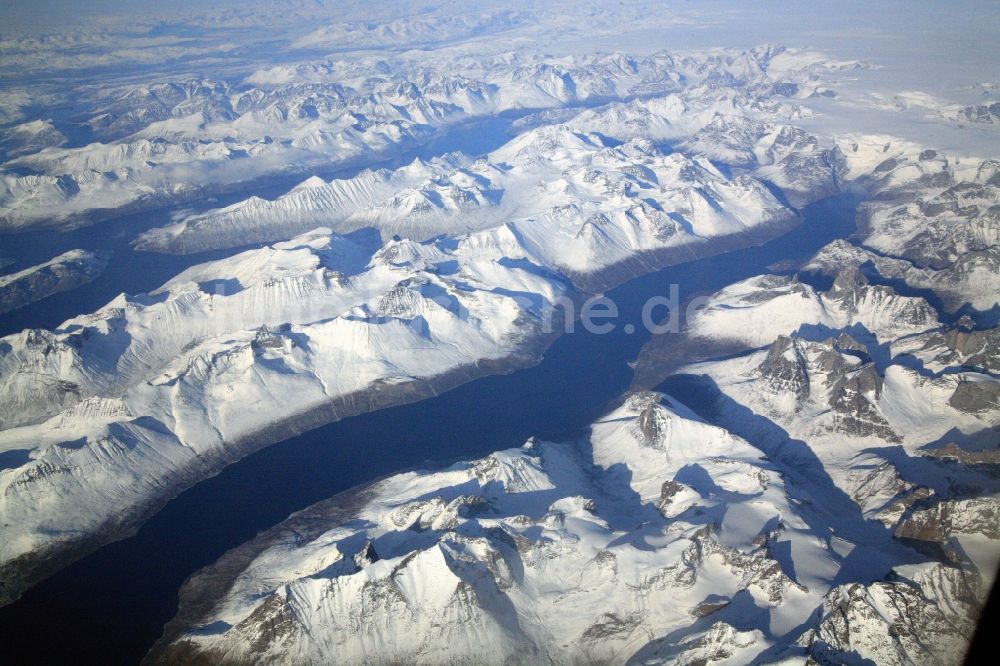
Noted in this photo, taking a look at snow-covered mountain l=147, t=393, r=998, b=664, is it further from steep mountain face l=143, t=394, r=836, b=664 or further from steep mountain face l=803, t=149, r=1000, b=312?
steep mountain face l=803, t=149, r=1000, b=312

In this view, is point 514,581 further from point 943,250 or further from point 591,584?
point 943,250

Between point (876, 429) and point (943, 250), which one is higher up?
point (943, 250)

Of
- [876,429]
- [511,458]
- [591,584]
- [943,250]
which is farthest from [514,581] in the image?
[943,250]

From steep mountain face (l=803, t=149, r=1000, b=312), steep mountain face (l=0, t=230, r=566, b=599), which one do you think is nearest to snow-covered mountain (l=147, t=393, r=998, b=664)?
steep mountain face (l=0, t=230, r=566, b=599)

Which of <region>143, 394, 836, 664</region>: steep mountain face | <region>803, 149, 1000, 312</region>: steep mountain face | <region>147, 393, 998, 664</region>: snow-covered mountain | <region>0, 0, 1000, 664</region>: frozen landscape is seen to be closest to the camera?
<region>147, 393, 998, 664</region>: snow-covered mountain

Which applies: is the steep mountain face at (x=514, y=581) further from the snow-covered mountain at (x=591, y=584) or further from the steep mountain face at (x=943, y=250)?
the steep mountain face at (x=943, y=250)

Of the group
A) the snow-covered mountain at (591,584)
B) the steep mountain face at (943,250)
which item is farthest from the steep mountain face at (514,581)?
the steep mountain face at (943,250)

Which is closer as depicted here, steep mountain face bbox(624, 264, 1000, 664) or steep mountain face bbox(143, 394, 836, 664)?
steep mountain face bbox(624, 264, 1000, 664)
